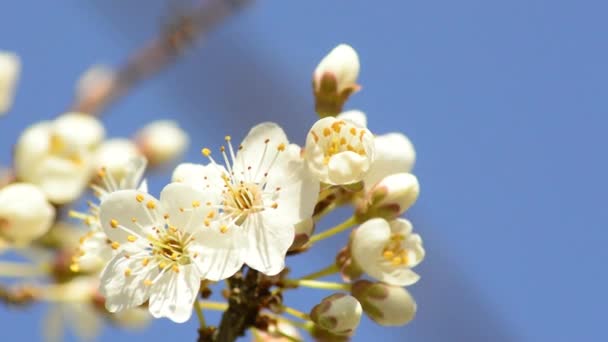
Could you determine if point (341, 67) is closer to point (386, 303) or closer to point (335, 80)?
point (335, 80)

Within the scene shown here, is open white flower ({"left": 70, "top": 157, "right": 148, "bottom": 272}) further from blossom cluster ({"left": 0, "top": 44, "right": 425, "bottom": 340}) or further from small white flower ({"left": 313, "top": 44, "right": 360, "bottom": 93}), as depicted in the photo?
small white flower ({"left": 313, "top": 44, "right": 360, "bottom": 93})

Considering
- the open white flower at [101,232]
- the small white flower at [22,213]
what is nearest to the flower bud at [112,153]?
the small white flower at [22,213]

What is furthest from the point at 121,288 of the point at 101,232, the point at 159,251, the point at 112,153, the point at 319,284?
the point at 112,153

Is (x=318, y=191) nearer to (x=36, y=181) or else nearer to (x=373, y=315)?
(x=373, y=315)

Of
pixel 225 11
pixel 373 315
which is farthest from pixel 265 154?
pixel 225 11

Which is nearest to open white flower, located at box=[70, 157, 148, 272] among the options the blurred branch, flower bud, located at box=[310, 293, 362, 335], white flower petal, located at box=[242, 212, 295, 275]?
white flower petal, located at box=[242, 212, 295, 275]

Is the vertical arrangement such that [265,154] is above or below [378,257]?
above
